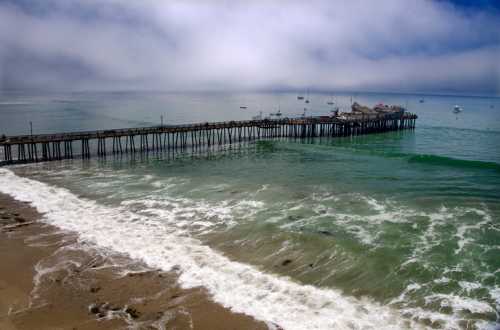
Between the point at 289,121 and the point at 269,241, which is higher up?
the point at 289,121

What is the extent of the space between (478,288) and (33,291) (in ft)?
62.8

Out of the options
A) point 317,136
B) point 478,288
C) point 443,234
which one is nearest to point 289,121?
point 317,136

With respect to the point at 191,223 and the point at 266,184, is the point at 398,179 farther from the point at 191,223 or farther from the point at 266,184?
the point at 191,223

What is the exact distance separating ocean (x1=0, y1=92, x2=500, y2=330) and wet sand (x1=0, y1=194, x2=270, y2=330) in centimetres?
87

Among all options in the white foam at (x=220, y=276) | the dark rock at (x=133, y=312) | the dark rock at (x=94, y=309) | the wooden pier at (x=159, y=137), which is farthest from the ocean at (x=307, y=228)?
the dark rock at (x=94, y=309)

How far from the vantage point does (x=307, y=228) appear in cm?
2292

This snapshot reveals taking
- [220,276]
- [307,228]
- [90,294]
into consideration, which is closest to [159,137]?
[307,228]

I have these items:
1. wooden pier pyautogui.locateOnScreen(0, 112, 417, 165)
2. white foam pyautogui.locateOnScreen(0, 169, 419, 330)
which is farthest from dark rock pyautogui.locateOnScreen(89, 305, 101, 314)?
wooden pier pyautogui.locateOnScreen(0, 112, 417, 165)

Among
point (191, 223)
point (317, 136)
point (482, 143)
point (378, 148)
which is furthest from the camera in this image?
point (317, 136)

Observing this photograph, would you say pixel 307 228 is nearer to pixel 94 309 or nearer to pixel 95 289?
pixel 95 289

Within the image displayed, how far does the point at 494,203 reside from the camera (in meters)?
28.2

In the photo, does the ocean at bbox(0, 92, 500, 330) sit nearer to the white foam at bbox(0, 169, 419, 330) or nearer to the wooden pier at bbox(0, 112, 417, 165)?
the white foam at bbox(0, 169, 419, 330)

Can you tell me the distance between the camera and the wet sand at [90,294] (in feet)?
45.6

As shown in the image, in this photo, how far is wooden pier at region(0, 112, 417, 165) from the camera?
146 feet
